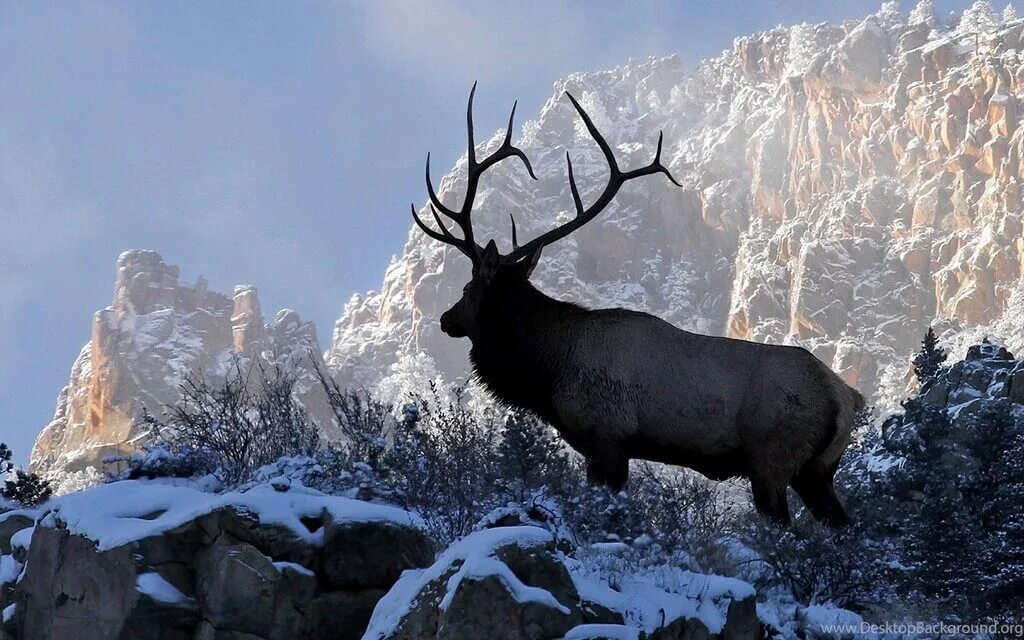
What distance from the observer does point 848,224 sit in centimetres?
15400

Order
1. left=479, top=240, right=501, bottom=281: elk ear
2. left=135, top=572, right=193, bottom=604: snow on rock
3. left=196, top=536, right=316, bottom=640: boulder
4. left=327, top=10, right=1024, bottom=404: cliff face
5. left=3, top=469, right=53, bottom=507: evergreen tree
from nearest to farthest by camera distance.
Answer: left=196, top=536, right=316, bottom=640: boulder < left=135, top=572, right=193, bottom=604: snow on rock < left=479, top=240, right=501, bottom=281: elk ear < left=3, top=469, right=53, bottom=507: evergreen tree < left=327, top=10, right=1024, bottom=404: cliff face

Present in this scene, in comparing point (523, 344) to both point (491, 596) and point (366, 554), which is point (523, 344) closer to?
point (366, 554)

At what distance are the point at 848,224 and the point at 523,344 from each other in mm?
155043

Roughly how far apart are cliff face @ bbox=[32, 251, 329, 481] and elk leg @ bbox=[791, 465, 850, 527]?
128 meters

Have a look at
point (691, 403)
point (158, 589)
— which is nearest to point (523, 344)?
point (691, 403)

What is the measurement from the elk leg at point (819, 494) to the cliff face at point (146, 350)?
128498 mm

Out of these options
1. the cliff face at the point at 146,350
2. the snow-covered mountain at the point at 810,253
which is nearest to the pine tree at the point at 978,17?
the snow-covered mountain at the point at 810,253

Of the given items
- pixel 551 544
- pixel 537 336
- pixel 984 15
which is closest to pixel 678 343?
pixel 537 336

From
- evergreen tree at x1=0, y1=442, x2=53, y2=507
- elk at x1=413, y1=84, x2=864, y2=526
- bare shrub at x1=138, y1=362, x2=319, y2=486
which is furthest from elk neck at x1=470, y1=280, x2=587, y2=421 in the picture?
evergreen tree at x1=0, y1=442, x2=53, y2=507

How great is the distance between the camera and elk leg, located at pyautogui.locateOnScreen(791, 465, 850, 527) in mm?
7914

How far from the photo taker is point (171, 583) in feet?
17.7

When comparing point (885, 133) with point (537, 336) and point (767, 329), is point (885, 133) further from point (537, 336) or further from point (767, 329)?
point (537, 336)

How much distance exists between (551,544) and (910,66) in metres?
181

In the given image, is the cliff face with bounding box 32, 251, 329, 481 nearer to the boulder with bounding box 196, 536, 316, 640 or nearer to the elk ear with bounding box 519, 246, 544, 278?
the elk ear with bounding box 519, 246, 544, 278
